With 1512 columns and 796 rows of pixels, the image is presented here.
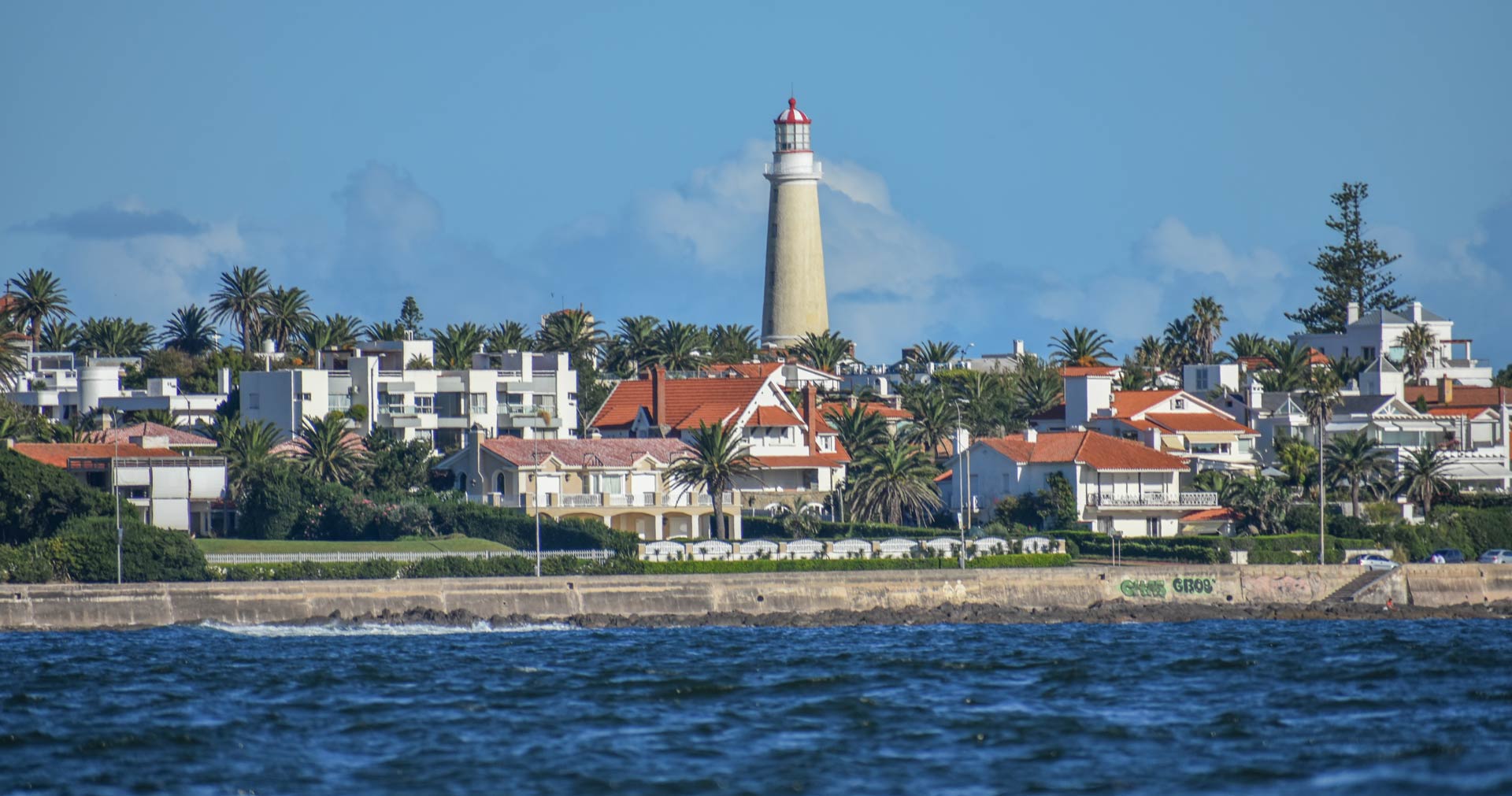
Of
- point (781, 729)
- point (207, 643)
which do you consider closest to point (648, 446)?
point (207, 643)

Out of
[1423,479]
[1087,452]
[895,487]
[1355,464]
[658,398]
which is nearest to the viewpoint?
[1355,464]

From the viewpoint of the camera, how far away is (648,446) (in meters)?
106

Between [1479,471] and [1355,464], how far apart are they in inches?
563

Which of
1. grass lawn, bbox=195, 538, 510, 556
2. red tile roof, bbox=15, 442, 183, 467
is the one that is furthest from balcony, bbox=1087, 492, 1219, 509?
red tile roof, bbox=15, 442, 183, 467

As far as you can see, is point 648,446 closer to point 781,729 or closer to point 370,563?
point 370,563

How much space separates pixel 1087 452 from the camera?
103m

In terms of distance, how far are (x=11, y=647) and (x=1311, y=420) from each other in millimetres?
72670

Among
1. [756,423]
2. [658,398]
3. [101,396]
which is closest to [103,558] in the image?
[756,423]

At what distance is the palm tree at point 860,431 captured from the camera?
113125mm

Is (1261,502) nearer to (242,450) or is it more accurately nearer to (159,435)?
(242,450)

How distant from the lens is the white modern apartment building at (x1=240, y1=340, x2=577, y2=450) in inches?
4562

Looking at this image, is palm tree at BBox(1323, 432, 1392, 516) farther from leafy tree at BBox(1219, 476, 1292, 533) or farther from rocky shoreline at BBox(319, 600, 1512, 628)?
rocky shoreline at BBox(319, 600, 1512, 628)

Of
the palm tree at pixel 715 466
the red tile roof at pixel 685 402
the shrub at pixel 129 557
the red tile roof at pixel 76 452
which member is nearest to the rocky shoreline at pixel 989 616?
the shrub at pixel 129 557

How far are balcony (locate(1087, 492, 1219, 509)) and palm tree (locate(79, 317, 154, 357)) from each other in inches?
3148
